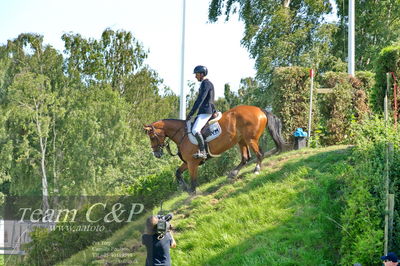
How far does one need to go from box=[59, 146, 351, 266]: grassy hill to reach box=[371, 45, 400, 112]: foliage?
1.41 m

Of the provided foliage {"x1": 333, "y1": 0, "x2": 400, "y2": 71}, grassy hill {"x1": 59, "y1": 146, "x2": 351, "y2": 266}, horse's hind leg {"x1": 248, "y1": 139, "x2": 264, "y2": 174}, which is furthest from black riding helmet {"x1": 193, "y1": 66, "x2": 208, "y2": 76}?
foliage {"x1": 333, "y1": 0, "x2": 400, "y2": 71}

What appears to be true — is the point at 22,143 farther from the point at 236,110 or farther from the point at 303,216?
the point at 303,216

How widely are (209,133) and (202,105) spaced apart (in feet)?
2.16

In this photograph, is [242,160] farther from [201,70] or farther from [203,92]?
[201,70]

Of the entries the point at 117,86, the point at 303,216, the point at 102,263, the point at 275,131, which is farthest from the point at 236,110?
the point at 117,86

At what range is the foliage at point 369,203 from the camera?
28.1 feet

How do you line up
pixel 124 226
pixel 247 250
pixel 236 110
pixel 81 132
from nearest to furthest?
pixel 247 250
pixel 236 110
pixel 124 226
pixel 81 132

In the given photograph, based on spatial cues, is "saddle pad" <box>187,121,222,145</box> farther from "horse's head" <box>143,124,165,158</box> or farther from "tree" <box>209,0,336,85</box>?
"tree" <box>209,0,336,85</box>

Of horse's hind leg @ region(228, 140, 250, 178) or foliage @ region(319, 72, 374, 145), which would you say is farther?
foliage @ region(319, 72, 374, 145)

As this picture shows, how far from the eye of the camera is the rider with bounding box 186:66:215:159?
12.5 m

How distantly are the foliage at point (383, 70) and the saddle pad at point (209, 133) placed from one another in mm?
3759

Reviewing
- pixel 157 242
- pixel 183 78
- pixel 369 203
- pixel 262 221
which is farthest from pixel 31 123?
pixel 369 203

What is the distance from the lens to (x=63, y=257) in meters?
13.7

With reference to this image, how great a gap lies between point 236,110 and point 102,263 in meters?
4.43
